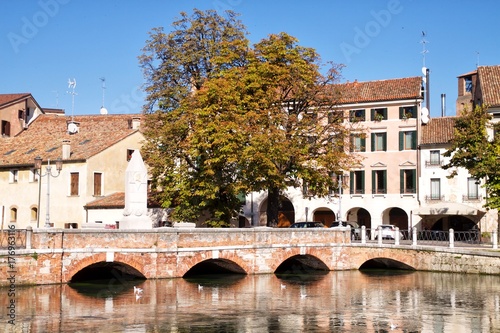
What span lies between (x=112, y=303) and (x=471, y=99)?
151 feet

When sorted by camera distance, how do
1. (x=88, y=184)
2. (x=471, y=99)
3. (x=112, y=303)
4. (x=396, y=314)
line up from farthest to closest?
(x=471, y=99) < (x=88, y=184) < (x=112, y=303) < (x=396, y=314)

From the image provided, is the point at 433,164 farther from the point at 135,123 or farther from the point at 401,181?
the point at 135,123

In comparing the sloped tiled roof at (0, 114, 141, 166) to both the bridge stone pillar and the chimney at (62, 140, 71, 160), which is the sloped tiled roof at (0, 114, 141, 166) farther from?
the bridge stone pillar

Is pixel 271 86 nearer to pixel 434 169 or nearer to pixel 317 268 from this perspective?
pixel 317 268

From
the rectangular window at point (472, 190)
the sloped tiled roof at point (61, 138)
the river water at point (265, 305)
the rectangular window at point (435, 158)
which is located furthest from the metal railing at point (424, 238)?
the sloped tiled roof at point (61, 138)

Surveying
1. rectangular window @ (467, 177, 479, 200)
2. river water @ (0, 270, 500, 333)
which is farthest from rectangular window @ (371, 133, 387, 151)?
river water @ (0, 270, 500, 333)

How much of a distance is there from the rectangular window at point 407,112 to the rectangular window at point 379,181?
440 cm

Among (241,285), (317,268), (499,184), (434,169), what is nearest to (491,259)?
(499,184)

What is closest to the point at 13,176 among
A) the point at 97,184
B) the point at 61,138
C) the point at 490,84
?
the point at 61,138

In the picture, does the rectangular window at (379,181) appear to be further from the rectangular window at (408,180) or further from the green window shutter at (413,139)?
the green window shutter at (413,139)

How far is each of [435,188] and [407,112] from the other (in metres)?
6.06

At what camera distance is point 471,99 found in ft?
217

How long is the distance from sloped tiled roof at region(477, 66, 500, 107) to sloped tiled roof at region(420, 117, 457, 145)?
3202 mm

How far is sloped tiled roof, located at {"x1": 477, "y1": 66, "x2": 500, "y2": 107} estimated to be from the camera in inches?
2116
